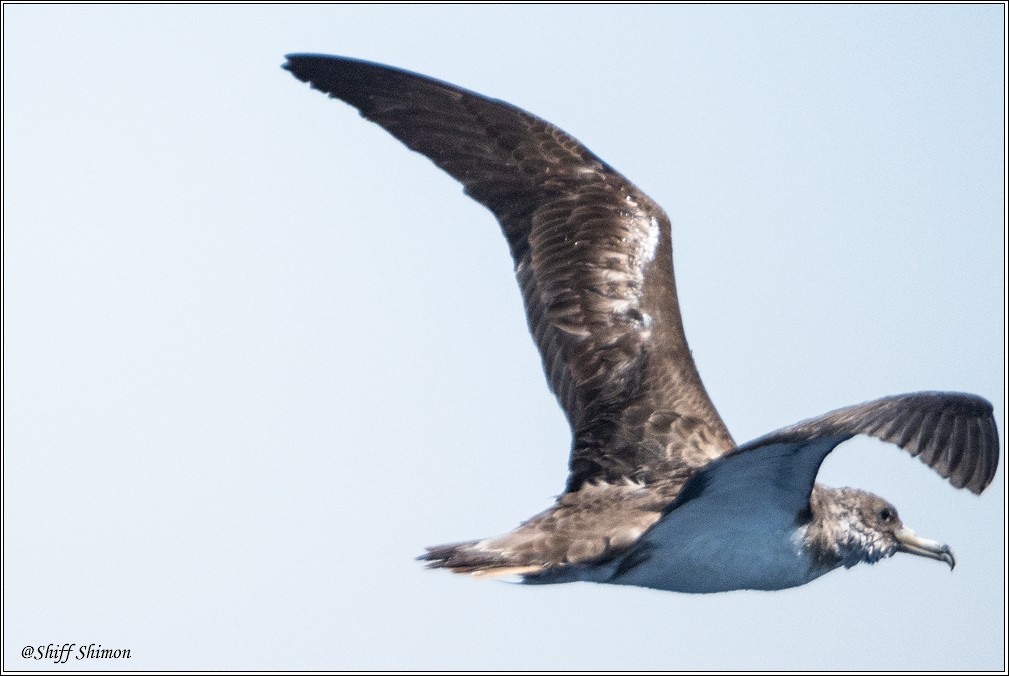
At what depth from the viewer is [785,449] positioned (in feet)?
27.3

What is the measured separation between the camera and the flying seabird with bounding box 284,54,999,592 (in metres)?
8.33

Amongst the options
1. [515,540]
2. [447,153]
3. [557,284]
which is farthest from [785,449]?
[447,153]

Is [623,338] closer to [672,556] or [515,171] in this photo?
[515,171]

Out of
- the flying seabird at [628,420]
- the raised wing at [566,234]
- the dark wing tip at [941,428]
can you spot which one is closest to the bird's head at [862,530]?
the flying seabird at [628,420]

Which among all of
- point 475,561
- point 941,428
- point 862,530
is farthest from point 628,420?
point 941,428

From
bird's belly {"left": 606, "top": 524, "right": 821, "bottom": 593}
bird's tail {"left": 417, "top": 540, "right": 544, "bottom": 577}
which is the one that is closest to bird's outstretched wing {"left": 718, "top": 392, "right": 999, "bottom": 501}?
bird's belly {"left": 606, "top": 524, "right": 821, "bottom": 593}

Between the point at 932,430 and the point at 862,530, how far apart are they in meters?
2.51

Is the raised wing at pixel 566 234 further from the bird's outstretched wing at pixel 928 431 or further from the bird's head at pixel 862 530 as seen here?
the bird's outstretched wing at pixel 928 431

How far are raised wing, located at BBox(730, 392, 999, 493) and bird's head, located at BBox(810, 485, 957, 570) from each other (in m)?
1.78

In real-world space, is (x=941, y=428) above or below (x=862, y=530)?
above

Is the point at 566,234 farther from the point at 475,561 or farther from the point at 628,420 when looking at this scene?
the point at 475,561

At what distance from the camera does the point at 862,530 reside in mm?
10109

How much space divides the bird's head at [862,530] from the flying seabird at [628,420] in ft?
0.05

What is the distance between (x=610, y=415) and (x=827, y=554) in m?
1.79
